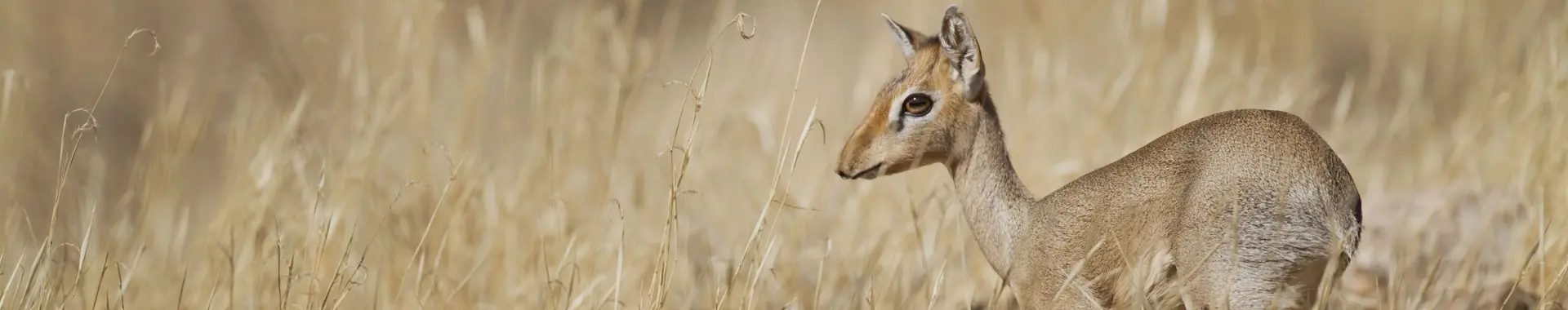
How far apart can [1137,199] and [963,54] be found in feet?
1.90

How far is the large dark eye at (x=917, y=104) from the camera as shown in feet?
11.5

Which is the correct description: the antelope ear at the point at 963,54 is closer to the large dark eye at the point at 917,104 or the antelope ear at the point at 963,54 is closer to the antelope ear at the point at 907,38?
the large dark eye at the point at 917,104

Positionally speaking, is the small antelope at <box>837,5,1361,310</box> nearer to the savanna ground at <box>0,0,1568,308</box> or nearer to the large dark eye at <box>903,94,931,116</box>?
the large dark eye at <box>903,94,931,116</box>

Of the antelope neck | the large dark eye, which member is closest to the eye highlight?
the large dark eye

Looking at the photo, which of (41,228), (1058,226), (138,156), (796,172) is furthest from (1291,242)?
(41,228)

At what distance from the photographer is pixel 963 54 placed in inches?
137

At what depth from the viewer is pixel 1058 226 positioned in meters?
3.38

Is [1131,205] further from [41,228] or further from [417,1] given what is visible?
[41,228]

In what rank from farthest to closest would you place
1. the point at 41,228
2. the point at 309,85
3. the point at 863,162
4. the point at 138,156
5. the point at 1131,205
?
the point at 41,228
the point at 309,85
the point at 138,156
the point at 863,162
the point at 1131,205

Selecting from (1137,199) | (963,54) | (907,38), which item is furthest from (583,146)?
(1137,199)

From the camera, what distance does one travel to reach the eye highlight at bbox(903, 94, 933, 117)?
138 inches

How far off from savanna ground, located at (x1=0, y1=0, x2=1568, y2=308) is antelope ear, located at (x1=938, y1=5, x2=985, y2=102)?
355 millimetres

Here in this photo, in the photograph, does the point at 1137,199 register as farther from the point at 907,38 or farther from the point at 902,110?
the point at 907,38

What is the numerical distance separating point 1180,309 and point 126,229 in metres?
3.80
